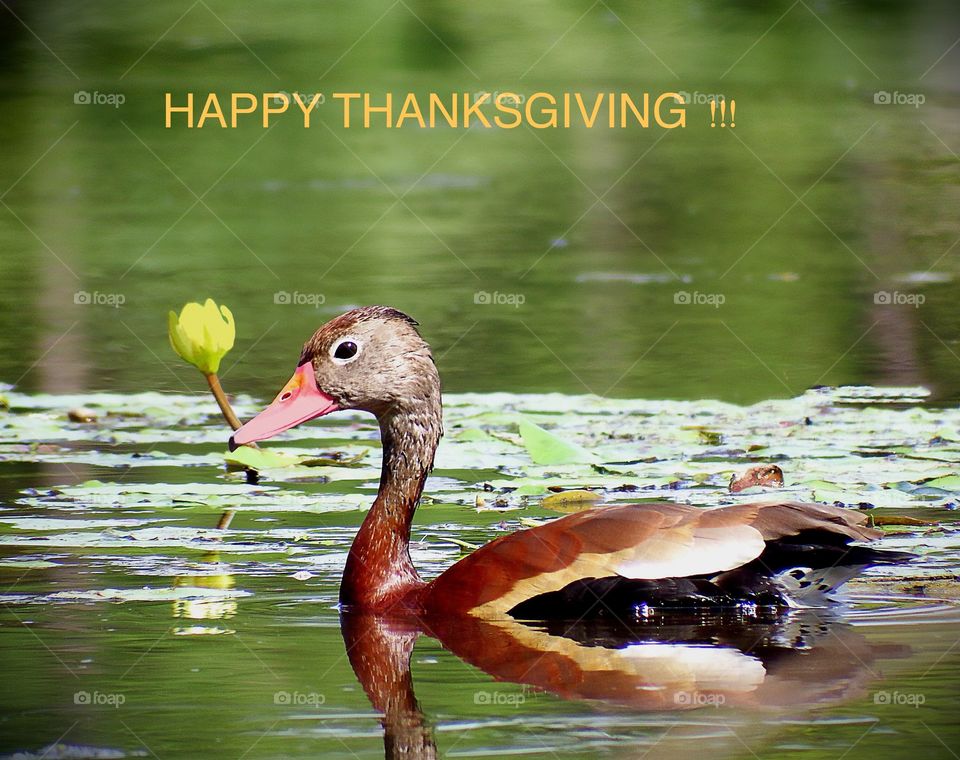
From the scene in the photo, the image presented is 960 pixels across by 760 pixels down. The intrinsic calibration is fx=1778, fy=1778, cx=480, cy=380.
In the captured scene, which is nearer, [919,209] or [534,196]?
[919,209]

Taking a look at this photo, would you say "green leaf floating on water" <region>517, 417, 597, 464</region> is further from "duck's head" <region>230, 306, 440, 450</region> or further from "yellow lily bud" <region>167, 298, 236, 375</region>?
"duck's head" <region>230, 306, 440, 450</region>

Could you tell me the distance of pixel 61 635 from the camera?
233 inches

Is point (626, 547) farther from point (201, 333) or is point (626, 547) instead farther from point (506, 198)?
point (506, 198)

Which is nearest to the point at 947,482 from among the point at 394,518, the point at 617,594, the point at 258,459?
the point at 617,594

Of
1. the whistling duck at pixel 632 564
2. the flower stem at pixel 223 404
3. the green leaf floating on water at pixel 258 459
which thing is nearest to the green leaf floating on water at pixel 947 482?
the whistling duck at pixel 632 564

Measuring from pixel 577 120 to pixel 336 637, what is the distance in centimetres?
1510

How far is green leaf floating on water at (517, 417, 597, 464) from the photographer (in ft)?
27.3

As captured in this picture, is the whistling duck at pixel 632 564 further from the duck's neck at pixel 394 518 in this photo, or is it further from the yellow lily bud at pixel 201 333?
the yellow lily bud at pixel 201 333

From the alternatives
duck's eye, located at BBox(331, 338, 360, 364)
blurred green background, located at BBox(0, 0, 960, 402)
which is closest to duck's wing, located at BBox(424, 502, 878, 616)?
duck's eye, located at BBox(331, 338, 360, 364)

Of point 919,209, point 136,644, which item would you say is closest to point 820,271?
point 919,209

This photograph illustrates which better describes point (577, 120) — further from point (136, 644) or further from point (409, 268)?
point (136, 644)

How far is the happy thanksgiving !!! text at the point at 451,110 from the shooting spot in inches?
806

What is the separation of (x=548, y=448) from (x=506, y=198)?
912 centimetres

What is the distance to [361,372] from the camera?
6.77 m
